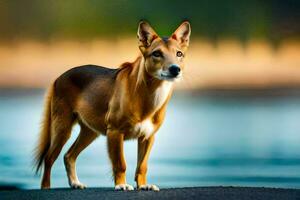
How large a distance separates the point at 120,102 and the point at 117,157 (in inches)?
17.4

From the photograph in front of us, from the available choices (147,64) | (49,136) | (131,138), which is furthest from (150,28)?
(49,136)

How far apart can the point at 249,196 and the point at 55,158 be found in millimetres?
1826

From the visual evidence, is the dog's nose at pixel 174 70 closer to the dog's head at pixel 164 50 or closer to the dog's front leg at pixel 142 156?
the dog's head at pixel 164 50

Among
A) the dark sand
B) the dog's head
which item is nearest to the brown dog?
the dog's head

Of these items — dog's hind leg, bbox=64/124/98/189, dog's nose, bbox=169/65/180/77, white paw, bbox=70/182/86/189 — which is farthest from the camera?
dog's hind leg, bbox=64/124/98/189

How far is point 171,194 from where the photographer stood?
26.0 feet

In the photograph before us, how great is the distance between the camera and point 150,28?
323 inches

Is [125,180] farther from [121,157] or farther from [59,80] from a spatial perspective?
[59,80]

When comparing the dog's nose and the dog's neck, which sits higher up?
the dog's nose

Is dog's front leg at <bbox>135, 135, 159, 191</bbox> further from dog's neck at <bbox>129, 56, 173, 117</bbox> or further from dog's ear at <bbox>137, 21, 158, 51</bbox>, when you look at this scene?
dog's ear at <bbox>137, 21, 158, 51</bbox>

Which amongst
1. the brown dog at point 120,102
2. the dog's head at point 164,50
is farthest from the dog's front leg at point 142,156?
the dog's head at point 164,50

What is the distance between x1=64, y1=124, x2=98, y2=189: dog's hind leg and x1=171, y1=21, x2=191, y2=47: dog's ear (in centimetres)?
118

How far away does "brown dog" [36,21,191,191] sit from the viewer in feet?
26.6

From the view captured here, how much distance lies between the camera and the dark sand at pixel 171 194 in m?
7.87
